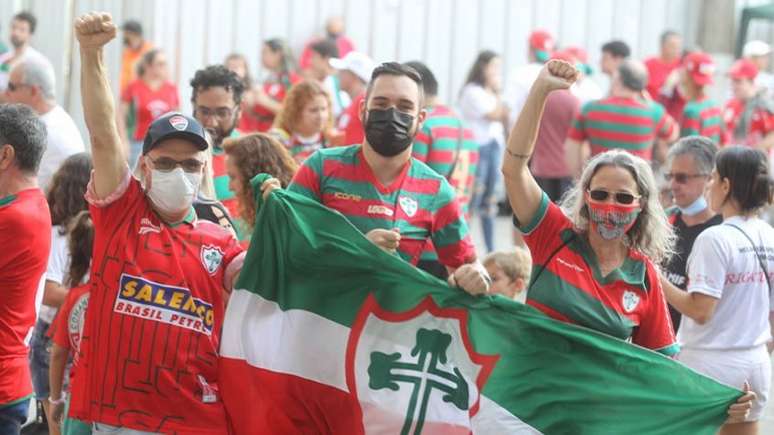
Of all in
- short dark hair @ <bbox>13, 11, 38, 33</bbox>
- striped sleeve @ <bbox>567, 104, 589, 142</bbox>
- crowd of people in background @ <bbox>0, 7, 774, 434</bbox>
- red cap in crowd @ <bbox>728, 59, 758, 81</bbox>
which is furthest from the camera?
short dark hair @ <bbox>13, 11, 38, 33</bbox>

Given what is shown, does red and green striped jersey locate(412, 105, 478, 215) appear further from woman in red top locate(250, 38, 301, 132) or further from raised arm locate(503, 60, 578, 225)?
raised arm locate(503, 60, 578, 225)

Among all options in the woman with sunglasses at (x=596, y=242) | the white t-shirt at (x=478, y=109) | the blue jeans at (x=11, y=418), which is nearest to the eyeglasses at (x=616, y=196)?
the woman with sunglasses at (x=596, y=242)

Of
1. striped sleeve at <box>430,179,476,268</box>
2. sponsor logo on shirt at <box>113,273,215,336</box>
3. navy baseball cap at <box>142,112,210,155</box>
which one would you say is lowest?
sponsor logo on shirt at <box>113,273,215,336</box>

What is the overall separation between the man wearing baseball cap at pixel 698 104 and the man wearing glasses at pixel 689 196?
6.62 metres

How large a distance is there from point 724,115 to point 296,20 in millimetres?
5810

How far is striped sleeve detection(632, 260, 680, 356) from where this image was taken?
557 cm

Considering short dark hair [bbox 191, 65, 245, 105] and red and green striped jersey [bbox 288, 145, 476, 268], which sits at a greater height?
short dark hair [bbox 191, 65, 245, 105]

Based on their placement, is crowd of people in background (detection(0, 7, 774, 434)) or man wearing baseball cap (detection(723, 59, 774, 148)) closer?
crowd of people in background (detection(0, 7, 774, 434))

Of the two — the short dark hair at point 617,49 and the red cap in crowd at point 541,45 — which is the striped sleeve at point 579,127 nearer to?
the red cap in crowd at point 541,45

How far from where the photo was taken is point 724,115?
16.2m

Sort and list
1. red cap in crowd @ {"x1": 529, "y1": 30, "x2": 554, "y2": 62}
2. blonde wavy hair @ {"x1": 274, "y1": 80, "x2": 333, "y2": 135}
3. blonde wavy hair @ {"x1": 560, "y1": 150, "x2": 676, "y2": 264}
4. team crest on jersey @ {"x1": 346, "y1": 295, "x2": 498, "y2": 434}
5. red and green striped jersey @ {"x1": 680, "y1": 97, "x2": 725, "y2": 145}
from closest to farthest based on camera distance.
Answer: team crest on jersey @ {"x1": 346, "y1": 295, "x2": 498, "y2": 434} < blonde wavy hair @ {"x1": 560, "y1": 150, "x2": 676, "y2": 264} < blonde wavy hair @ {"x1": 274, "y1": 80, "x2": 333, "y2": 135} < red and green striped jersey @ {"x1": 680, "y1": 97, "x2": 725, "y2": 145} < red cap in crowd @ {"x1": 529, "y1": 30, "x2": 554, "y2": 62}

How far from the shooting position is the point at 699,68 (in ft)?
47.2

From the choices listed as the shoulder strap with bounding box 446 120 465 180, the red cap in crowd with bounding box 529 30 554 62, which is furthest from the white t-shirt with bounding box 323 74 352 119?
the red cap in crowd with bounding box 529 30 554 62

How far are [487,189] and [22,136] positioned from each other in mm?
9956
